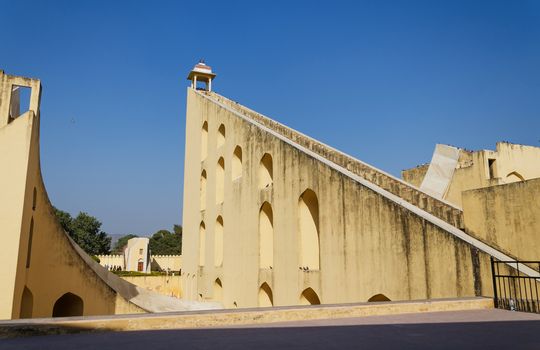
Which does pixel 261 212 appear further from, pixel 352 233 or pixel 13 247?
pixel 13 247

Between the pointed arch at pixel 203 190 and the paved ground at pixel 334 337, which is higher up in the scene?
the pointed arch at pixel 203 190

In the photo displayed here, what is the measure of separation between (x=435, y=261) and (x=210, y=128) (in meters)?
13.4

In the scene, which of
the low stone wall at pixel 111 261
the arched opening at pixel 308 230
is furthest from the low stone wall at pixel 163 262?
the arched opening at pixel 308 230

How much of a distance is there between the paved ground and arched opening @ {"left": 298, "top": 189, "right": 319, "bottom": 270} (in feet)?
21.1

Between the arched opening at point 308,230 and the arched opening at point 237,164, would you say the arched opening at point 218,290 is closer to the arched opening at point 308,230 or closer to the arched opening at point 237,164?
the arched opening at point 237,164

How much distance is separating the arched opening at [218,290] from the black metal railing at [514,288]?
11602 millimetres

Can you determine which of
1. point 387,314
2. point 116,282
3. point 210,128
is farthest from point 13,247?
point 210,128

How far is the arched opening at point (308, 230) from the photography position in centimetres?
1085

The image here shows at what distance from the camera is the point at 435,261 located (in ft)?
21.8

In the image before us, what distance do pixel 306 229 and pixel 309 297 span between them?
1.63m

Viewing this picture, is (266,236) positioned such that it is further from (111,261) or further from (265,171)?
(111,261)

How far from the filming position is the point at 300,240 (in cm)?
1097

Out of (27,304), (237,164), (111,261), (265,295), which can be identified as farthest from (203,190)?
(111,261)

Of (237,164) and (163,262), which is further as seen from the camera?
(163,262)
